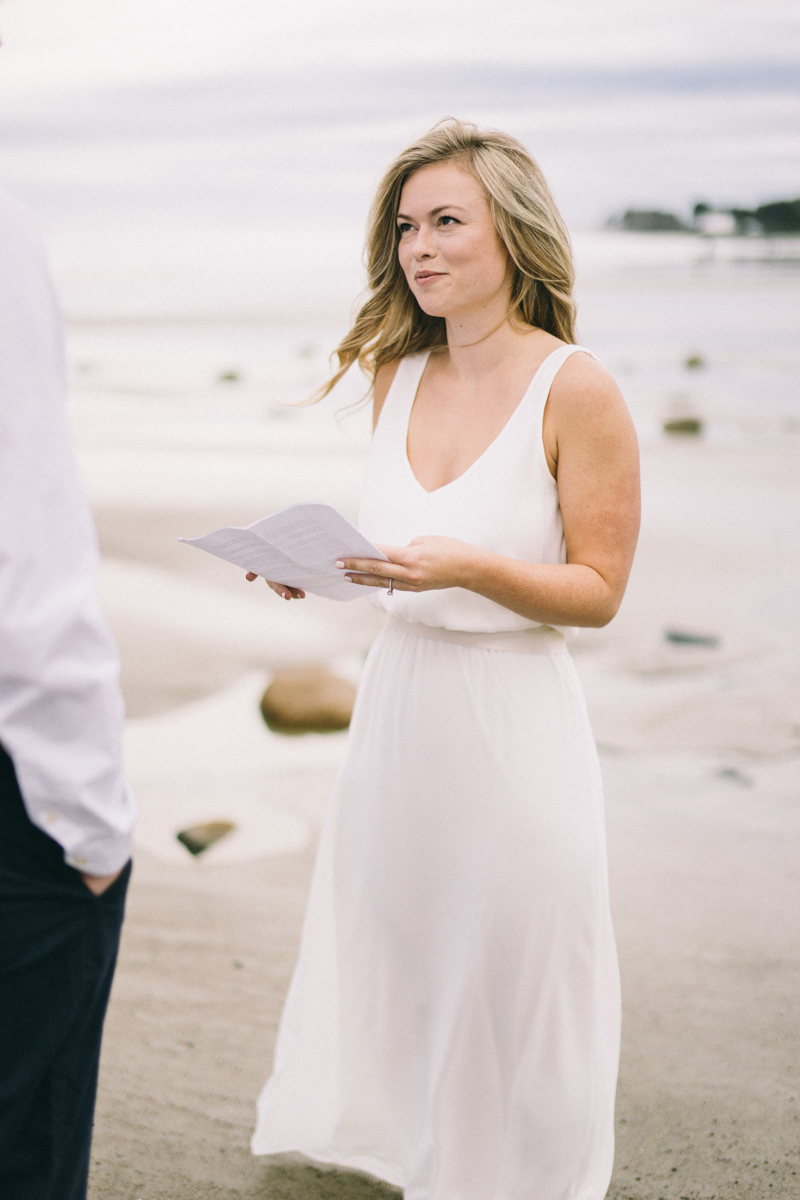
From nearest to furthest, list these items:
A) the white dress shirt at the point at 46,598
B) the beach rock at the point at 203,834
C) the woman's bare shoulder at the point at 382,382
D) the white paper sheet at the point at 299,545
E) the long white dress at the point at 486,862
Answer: the white dress shirt at the point at 46,598 < the white paper sheet at the point at 299,545 < the long white dress at the point at 486,862 < the woman's bare shoulder at the point at 382,382 < the beach rock at the point at 203,834

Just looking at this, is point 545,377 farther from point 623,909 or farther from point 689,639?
point 689,639

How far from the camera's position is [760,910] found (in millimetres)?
3680

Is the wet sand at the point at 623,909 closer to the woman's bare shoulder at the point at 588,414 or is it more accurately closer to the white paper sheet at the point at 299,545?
the white paper sheet at the point at 299,545

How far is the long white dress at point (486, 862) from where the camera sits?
2.14 meters

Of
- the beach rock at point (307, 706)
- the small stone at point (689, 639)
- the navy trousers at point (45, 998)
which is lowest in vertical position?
the small stone at point (689, 639)

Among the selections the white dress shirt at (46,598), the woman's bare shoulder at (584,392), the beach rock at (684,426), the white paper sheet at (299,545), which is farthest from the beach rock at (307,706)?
the beach rock at (684,426)

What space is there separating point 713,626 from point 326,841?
5.14 m

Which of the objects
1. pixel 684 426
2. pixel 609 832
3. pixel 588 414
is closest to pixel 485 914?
pixel 588 414

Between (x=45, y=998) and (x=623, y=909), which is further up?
(x=45, y=998)

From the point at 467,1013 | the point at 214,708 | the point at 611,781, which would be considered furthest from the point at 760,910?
the point at 214,708

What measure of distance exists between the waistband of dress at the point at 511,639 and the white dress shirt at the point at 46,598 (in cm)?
105

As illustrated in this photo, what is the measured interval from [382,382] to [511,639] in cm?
76

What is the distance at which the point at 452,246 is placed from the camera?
85.4 inches

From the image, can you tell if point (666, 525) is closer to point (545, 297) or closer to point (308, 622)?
point (308, 622)
